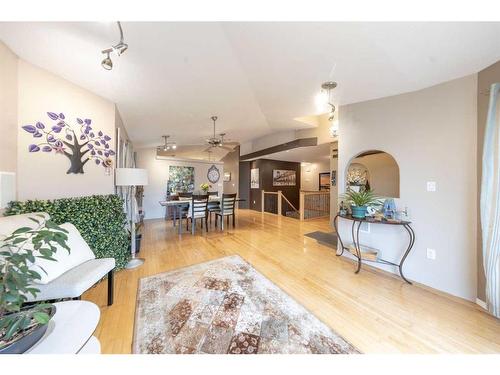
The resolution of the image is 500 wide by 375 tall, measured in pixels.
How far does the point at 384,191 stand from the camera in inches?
191

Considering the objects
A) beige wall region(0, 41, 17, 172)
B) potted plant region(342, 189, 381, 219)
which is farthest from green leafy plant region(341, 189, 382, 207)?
beige wall region(0, 41, 17, 172)

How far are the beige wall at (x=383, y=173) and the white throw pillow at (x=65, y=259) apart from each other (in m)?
5.43

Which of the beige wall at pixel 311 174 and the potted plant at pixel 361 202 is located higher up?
the beige wall at pixel 311 174

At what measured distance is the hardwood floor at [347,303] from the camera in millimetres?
1481

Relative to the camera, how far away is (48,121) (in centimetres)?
202

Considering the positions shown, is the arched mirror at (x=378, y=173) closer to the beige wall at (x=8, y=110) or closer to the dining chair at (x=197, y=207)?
the dining chair at (x=197, y=207)

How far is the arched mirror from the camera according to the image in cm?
467

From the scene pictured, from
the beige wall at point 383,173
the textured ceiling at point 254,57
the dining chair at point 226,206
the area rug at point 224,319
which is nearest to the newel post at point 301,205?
the beige wall at point 383,173

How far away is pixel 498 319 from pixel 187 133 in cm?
596

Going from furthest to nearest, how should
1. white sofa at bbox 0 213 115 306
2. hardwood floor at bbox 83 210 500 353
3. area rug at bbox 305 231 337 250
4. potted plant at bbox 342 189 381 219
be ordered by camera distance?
1. area rug at bbox 305 231 337 250
2. potted plant at bbox 342 189 381 219
3. hardwood floor at bbox 83 210 500 353
4. white sofa at bbox 0 213 115 306

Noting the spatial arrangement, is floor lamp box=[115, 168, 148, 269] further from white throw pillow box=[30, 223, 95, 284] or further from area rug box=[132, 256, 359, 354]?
white throw pillow box=[30, 223, 95, 284]

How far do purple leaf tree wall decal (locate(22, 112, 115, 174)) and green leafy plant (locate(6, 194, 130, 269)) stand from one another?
48 centimetres

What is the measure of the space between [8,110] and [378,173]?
654 cm
